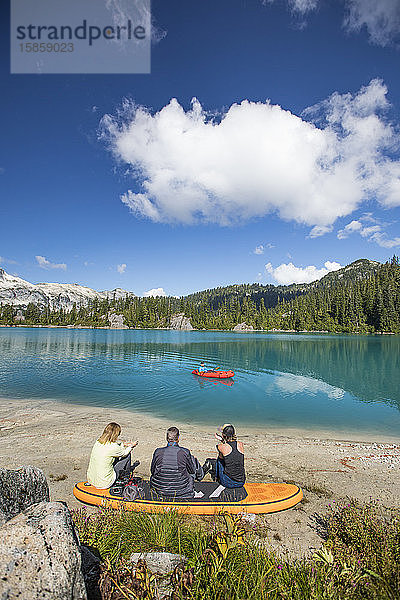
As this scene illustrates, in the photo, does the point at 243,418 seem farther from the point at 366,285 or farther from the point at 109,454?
the point at 366,285

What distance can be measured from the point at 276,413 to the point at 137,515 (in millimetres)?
18182

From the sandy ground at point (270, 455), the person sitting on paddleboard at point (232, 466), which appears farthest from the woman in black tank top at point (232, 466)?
the sandy ground at point (270, 455)

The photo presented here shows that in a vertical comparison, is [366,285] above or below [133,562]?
above

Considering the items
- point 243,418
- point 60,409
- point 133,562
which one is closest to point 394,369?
point 243,418

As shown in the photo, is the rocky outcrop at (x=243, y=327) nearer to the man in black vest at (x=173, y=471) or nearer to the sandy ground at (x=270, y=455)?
the sandy ground at (x=270, y=455)

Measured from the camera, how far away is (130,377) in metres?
36.0

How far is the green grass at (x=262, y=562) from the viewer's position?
389 cm

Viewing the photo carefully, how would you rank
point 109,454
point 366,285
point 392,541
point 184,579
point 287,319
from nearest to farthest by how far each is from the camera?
1. point 184,579
2. point 392,541
3. point 109,454
4. point 366,285
5. point 287,319

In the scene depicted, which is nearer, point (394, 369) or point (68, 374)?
point (68, 374)

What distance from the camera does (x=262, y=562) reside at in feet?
14.7

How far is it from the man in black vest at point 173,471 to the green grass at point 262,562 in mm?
1762

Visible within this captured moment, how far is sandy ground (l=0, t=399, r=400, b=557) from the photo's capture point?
27.3 feet

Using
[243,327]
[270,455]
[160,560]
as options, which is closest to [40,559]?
[160,560]

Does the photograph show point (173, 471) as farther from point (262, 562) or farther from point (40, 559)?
point (40, 559)
